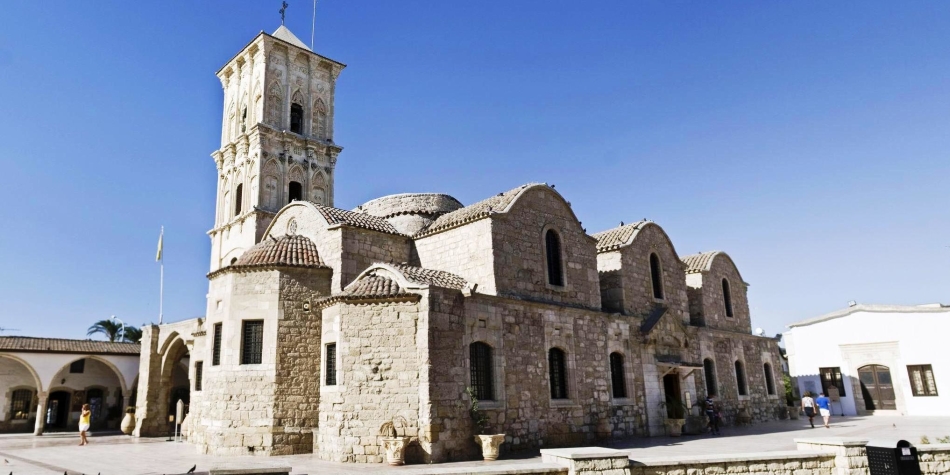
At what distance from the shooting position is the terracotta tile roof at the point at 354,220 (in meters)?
16.2

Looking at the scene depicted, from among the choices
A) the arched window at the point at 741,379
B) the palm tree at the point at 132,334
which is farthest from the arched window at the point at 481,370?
the palm tree at the point at 132,334

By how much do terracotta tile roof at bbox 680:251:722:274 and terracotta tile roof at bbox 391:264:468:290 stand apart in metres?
11.9

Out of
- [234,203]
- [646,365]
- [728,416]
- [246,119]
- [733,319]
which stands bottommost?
[728,416]

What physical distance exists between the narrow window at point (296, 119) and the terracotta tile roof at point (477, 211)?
505 inches

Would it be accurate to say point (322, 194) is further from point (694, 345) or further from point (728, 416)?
point (728, 416)

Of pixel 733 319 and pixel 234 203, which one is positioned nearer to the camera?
pixel 733 319

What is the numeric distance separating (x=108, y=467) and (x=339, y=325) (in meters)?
5.51

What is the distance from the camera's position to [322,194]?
87.9 feet

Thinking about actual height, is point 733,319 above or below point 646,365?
above

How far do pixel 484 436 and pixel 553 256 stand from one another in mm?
6027

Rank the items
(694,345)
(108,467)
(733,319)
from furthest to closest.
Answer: (733,319), (694,345), (108,467)

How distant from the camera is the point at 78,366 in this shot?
2766 centimetres

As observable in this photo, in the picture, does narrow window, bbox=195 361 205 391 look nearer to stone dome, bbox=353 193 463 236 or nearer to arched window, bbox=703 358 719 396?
stone dome, bbox=353 193 463 236

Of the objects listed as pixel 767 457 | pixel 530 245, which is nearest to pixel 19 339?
pixel 530 245
